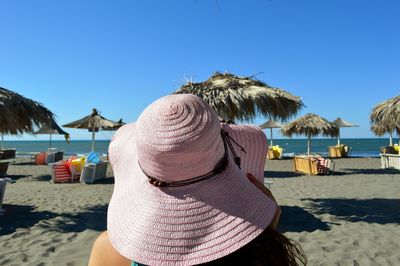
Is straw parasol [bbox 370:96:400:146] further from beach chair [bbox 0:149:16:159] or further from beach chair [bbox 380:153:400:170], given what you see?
beach chair [bbox 0:149:16:159]

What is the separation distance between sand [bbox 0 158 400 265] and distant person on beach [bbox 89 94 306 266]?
3.36 meters

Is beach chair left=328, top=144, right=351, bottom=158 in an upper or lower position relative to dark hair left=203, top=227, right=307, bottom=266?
lower

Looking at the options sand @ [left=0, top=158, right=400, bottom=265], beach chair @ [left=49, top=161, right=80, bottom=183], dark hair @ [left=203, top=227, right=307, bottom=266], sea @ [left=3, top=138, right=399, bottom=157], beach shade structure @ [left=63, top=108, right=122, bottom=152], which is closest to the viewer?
dark hair @ [left=203, top=227, right=307, bottom=266]

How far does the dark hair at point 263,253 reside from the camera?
77 centimetres

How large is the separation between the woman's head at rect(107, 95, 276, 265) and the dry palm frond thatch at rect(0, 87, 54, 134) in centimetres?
616

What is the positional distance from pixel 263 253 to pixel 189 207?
20 cm

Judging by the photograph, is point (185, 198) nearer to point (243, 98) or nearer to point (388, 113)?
point (243, 98)

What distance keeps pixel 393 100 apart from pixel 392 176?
2.71 meters

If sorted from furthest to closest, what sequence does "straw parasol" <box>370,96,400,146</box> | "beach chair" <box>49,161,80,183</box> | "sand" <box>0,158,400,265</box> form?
"straw parasol" <box>370,96,400,146</box>
"beach chair" <box>49,161,80,183</box>
"sand" <box>0,158,400,265</box>

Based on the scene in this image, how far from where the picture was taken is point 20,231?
201 inches

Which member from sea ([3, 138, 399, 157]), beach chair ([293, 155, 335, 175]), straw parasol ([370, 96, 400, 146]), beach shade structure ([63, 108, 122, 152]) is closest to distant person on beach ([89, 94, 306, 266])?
straw parasol ([370, 96, 400, 146])

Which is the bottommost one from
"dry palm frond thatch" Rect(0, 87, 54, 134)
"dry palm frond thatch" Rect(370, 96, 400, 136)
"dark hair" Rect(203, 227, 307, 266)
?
"dark hair" Rect(203, 227, 307, 266)

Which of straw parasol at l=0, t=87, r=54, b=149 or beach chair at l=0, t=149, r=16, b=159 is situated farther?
beach chair at l=0, t=149, r=16, b=159

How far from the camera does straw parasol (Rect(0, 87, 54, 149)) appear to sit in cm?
618
